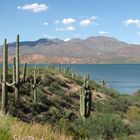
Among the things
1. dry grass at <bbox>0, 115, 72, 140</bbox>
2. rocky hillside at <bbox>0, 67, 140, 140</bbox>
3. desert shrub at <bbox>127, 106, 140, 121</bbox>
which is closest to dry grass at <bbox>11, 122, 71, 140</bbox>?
dry grass at <bbox>0, 115, 72, 140</bbox>

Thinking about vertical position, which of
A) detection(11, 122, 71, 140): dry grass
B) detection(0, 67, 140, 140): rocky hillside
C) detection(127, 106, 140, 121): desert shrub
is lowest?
detection(127, 106, 140, 121): desert shrub

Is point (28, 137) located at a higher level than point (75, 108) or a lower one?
higher

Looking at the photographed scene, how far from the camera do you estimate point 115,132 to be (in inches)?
1086

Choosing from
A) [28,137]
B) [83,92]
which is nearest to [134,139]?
[83,92]

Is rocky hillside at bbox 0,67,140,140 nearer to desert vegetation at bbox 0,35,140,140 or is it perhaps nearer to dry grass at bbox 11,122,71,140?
desert vegetation at bbox 0,35,140,140

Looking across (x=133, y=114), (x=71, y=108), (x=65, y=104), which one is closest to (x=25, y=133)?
(x=71, y=108)

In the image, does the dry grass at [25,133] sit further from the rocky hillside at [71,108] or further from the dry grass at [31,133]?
the rocky hillside at [71,108]

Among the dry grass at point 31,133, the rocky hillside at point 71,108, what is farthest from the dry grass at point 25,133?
the rocky hillside at point 71,108

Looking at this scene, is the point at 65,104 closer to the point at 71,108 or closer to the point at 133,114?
the point at 71,108

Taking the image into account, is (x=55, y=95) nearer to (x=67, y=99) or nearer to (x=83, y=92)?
(x=67, y=99)

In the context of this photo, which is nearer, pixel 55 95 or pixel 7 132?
pixel 7 132

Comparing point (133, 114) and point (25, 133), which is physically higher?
point (25, 133)

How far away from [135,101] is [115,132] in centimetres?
2261

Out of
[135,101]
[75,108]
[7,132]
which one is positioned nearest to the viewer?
[7,132]
